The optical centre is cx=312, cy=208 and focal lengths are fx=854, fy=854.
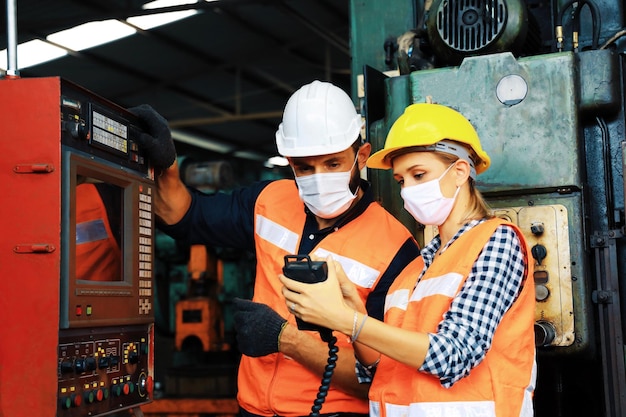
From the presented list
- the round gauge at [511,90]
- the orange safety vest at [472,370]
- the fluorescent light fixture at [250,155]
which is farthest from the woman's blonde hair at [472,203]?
the fluorescent light fixture at [250,155]

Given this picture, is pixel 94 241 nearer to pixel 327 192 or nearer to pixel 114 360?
pixel 114 360

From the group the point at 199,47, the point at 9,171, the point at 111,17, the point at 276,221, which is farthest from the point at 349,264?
the point at 199,47

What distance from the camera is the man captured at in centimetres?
240

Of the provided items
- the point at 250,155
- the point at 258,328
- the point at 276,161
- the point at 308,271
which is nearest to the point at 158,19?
the point at 250,155

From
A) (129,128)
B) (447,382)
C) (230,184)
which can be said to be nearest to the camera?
(447,382)

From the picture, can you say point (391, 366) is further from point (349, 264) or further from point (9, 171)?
point (9, 171)

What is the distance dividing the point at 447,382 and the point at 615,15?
1776 mm

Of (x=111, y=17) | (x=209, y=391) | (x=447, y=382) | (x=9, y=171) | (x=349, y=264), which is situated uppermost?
(x=111, y=17)

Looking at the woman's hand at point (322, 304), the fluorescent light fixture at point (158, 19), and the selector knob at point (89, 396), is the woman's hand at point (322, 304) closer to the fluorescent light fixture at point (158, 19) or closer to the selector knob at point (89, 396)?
the selector knob at point (89, 396)

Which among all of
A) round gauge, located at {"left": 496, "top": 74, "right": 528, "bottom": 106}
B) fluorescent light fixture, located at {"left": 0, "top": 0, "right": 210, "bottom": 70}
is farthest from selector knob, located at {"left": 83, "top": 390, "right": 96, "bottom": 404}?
fluorescent light fixture, located at {"left": 0, "top": 0, "right": 210, "bottom": 70}

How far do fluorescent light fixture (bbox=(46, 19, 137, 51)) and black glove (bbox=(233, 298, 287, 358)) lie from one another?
19.1 feet

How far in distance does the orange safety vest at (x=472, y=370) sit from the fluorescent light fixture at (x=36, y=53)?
6343 mm

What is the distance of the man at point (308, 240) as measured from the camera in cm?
240

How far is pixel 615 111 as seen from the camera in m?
2.81
